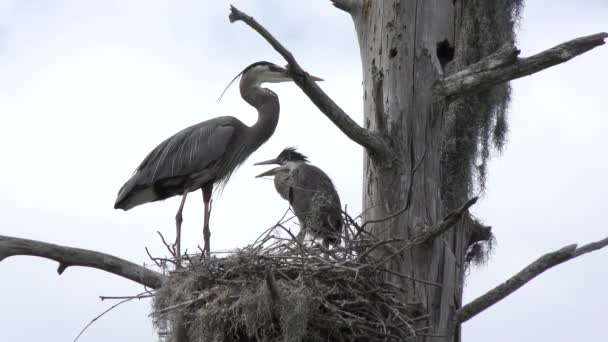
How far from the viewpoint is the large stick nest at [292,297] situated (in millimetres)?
4590

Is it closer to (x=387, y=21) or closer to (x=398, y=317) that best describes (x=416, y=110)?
(x=387, y=21)

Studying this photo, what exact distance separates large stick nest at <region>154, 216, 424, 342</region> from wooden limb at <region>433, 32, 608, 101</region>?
0.76 metres

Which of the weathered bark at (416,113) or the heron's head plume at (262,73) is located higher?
the heron's head plume at (262,73)

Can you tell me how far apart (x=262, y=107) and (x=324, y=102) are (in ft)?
10.5

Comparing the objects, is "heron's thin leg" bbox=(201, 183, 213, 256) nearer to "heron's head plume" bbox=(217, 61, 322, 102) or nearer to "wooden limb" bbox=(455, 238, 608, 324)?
"heron's head plume" bbox=(217, 61, 322, 102)

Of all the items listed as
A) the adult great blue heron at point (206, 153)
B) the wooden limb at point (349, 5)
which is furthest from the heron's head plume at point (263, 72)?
the wooden limb at point (349, 5)

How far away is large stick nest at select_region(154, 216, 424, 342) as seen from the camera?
4.59 meters

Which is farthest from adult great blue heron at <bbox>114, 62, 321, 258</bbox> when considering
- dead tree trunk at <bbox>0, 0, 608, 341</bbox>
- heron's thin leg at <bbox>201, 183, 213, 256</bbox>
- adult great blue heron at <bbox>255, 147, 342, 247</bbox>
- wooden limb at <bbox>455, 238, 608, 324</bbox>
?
wooden limb at <bbox>455, 238, 608, 324</bbox>

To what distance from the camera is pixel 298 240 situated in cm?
504

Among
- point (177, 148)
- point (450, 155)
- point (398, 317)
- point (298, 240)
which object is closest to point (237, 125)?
point (177, 148)

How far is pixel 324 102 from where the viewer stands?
454 centimetres

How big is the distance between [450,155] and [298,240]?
266cm

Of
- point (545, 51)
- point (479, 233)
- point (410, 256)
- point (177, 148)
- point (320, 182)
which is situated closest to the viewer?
point (545, 51)

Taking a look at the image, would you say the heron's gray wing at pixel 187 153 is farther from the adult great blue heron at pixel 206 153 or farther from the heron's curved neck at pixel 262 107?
the heron's curved neck at pixel 262 107
